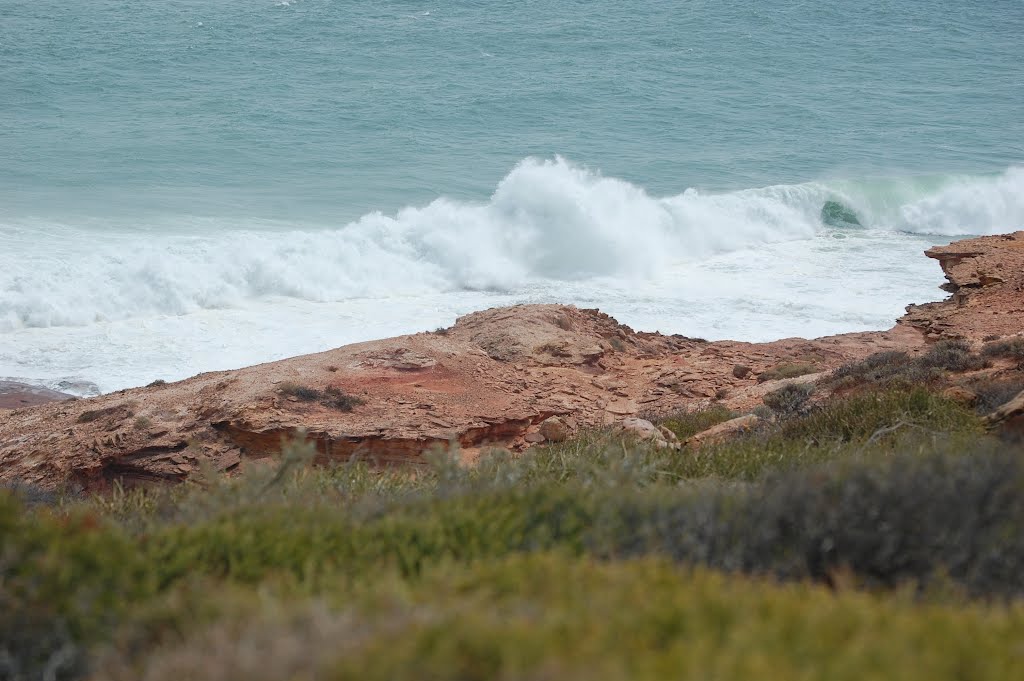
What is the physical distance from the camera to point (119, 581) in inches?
159

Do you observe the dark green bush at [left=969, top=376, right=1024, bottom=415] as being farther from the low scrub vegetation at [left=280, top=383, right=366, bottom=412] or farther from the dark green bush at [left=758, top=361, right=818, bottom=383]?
the low scrub vegetation at [left=280, top=383, right=366, bottom=412]

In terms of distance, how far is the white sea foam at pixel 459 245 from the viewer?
64.5 ft

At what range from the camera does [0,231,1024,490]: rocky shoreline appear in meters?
9.04

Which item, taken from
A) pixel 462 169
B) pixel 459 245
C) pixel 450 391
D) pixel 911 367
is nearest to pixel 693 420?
pixel 911 367

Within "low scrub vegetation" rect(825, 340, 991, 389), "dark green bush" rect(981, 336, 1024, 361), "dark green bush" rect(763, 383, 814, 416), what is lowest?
"dark green bush" rect(763, 383, 814, 416)

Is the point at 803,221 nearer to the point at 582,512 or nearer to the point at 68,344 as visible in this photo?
the point at 68,344

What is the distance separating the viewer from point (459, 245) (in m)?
23.1

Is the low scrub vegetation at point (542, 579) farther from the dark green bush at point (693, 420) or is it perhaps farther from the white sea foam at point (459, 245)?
the white sea foam at point (459, 245)

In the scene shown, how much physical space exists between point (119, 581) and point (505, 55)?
36.7 meters

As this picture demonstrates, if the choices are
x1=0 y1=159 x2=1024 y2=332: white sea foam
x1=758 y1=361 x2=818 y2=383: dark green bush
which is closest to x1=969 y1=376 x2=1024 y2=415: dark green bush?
x1=758 y1=361 x2=818 y2=383: dark green bush

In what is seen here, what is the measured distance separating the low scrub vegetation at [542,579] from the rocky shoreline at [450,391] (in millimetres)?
3198

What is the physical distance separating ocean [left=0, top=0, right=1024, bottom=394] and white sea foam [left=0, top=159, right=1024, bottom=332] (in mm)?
74

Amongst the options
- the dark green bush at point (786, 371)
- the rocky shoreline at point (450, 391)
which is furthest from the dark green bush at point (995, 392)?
the dark green bush at point (786, 371)

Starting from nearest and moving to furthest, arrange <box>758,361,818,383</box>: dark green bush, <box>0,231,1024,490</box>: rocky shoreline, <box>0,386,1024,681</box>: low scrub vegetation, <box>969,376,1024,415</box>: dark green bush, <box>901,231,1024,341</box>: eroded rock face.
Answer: <box>0,386,1024,681</box>: low scrub vegetation → <box>969,376,1024,415</box>: dark green bush → <box>0,231,1024,490</box>: rocky shoreline → <box>901,231,1024,341</box>: eroded rock face → <box>758,361,818,383</box>: dark green bush
